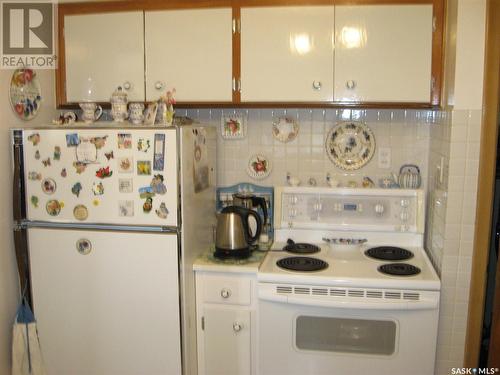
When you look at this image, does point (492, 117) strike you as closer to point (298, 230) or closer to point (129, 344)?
point (298, 230)

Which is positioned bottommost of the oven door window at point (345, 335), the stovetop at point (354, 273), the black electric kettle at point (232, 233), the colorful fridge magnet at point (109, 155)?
the oven door window at point (345, 335)

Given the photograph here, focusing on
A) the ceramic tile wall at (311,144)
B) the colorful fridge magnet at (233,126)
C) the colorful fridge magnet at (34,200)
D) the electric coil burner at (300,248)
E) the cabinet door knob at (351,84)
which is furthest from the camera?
the colorful fridge magnet at (233,126)

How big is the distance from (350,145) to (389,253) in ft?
2.02

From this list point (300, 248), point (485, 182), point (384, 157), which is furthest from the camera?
point (384, 157)

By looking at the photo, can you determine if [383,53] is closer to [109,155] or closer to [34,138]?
[109,155]

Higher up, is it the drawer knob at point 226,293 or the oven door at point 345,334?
the drawer knob at point 226,293

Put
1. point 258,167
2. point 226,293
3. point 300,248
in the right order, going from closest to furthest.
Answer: point 226,293 → point 300,248 → point 258,167

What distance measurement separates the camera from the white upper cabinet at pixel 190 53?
2281 millimetres

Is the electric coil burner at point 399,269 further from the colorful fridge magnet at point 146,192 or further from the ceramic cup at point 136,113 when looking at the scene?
the ceramic cup at point 136,113

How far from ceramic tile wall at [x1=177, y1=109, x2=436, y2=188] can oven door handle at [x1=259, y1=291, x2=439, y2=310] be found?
2.56ft

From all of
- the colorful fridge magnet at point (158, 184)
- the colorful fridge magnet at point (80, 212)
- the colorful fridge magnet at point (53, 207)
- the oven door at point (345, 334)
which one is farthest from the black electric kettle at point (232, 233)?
the colorful fridge magnet at point (53, 207)

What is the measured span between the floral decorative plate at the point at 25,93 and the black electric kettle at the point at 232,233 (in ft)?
3.39

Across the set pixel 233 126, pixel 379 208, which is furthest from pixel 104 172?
pixel 379 208

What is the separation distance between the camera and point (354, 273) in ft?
6.93
